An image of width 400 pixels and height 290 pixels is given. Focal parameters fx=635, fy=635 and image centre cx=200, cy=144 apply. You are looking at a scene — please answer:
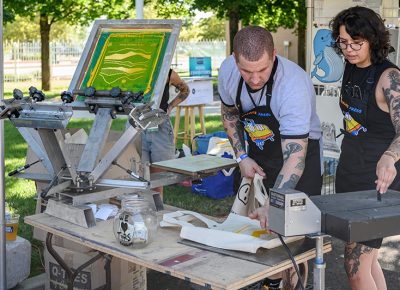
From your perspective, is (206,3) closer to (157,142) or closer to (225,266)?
(157,142)

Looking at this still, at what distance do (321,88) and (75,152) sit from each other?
91.9 inches

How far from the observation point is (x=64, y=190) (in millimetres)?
2879

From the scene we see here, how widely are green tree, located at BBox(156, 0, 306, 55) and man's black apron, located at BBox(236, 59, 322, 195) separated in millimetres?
8932

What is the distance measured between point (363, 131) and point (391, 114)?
204mm

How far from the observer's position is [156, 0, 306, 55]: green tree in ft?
39.2

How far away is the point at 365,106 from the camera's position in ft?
8.80

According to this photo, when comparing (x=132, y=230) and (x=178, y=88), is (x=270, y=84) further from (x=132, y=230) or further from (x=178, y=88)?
(x=178, y=88)

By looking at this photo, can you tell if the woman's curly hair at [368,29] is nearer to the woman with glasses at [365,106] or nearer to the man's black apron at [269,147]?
the woman with glasses at [365,106]

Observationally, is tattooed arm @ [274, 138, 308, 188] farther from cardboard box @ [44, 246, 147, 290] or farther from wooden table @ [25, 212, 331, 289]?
cardboard box @ [44, 246, 147, 290]

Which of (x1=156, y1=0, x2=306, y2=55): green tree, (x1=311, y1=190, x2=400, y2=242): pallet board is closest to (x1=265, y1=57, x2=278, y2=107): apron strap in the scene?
(x1=311, y1=190, x2=400, y2=242): pallet board

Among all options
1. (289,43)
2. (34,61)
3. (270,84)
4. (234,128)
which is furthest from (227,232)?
(289,43)

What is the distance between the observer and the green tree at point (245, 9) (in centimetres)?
1195

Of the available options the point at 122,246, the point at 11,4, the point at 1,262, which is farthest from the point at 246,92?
the point at 11,4

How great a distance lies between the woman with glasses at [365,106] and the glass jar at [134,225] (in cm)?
91
